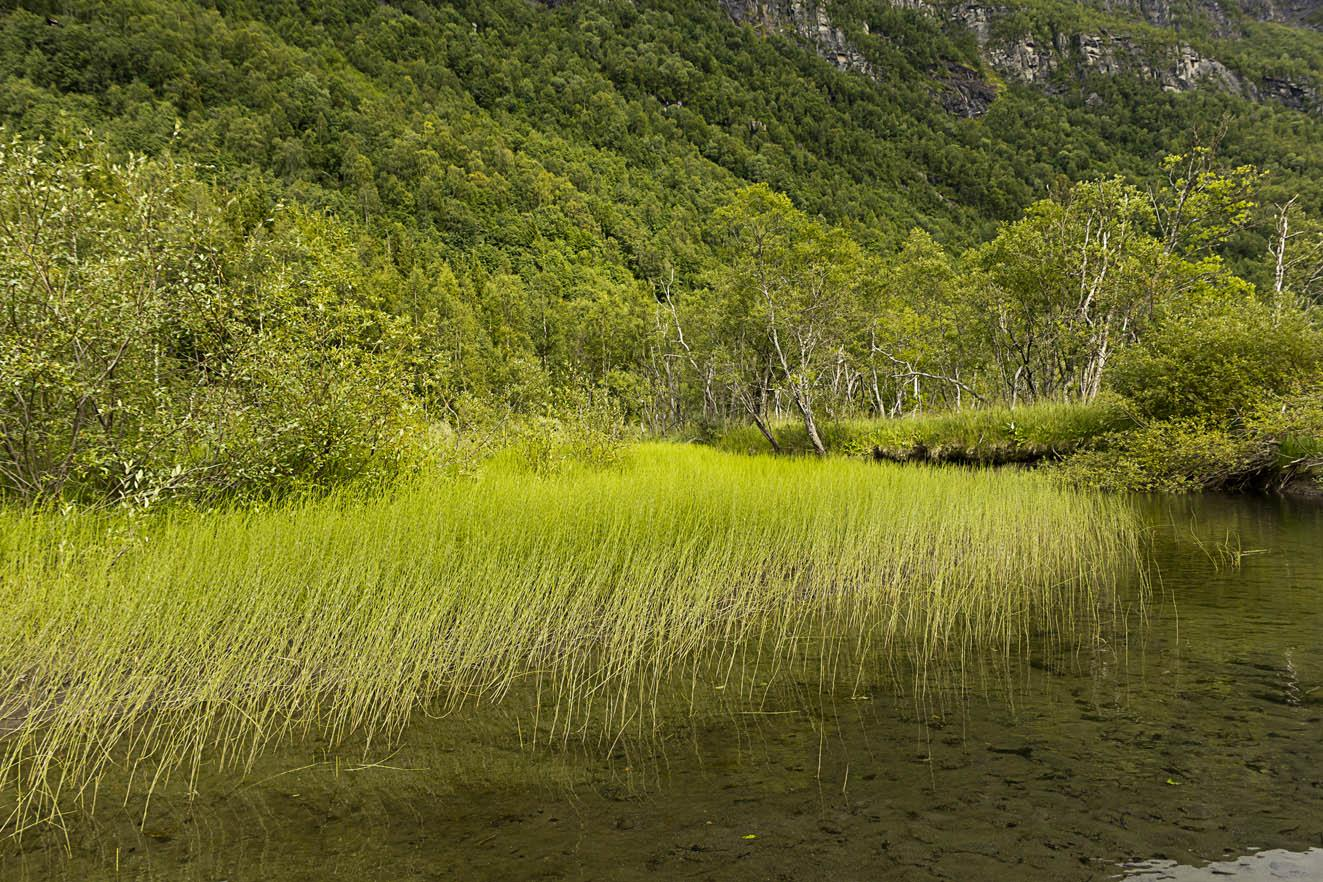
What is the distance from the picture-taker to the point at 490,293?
84.4 m

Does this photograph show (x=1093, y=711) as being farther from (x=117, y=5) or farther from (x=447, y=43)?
(x=447, y=43)

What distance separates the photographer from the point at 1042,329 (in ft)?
88.5

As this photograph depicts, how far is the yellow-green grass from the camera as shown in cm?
1953

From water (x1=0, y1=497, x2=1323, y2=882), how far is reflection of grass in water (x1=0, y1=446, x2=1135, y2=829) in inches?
18.5

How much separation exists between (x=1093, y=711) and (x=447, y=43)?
225 metres

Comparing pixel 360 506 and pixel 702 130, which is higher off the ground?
pixel 702 130

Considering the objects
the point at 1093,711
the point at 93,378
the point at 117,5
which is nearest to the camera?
the point at 1093,711

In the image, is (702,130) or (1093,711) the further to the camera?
(702,130)

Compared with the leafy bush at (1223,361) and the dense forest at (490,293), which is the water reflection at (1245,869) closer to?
the dense forest at (490,293)

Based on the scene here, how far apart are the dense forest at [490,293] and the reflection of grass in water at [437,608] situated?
155cm

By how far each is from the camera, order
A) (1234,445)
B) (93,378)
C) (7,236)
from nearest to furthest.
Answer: (7,236) < (93,378) < (1234,445)

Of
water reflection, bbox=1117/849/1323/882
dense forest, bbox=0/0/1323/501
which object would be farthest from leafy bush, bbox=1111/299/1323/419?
water reflection, bbox=1117/849/1323/882

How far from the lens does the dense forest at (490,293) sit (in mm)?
7902

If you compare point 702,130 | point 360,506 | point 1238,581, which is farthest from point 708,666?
point 702,130
